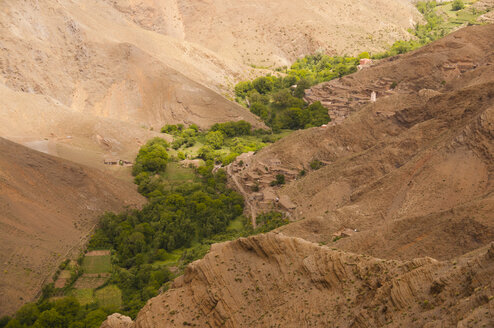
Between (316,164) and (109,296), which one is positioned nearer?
(109,296)

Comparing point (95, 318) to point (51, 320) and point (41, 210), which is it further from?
point (41, 210)

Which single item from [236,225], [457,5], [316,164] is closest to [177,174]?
[236,225]

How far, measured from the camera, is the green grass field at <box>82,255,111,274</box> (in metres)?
33.8

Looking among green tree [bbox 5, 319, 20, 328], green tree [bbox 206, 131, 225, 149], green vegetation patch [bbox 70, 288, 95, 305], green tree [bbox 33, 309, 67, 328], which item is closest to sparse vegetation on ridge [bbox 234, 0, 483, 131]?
green tree [bbox 206, 131, 225, 149]

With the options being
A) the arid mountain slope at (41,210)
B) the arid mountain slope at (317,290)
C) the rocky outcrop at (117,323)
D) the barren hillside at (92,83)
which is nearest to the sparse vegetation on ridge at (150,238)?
the arid mountain slope at (41,210)

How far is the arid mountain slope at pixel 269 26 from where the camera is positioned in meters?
84.7

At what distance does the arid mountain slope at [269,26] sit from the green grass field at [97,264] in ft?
175

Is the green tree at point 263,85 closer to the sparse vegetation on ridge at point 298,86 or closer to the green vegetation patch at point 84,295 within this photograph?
the sparse vegetation on ridge at point 298,86

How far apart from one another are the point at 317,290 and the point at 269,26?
77489 mm

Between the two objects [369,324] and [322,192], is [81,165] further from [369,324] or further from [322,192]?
[369,324]

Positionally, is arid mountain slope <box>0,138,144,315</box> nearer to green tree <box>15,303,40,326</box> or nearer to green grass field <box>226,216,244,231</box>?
green tree <box>15,303,40,326</box>

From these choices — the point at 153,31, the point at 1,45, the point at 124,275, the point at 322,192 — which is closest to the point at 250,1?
the point at 153,31

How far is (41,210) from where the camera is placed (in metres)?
37.2

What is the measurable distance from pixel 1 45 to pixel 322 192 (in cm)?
4225
